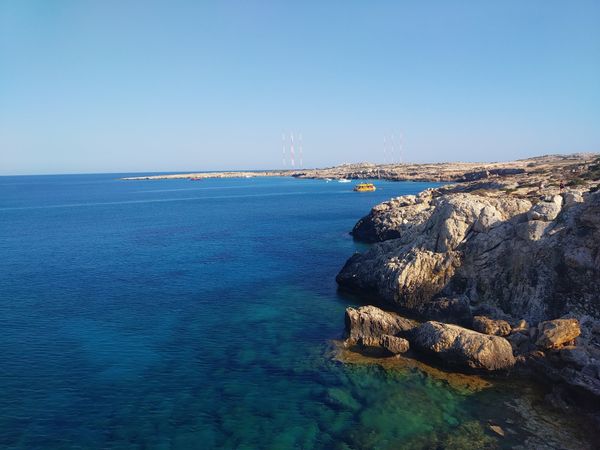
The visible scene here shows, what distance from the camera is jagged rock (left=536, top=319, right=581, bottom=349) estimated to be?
30625mm

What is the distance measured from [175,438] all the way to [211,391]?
513cm

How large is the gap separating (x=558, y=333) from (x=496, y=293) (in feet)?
28.6

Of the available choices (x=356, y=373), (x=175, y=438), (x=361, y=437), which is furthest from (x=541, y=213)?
(x=175, y=438)

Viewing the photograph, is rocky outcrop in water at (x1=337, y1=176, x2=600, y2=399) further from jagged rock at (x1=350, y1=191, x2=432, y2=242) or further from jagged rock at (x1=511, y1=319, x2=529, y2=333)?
jagged rock at (x1=350, y1=191, x2=432, y2=242)

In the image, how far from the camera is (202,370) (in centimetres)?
3244

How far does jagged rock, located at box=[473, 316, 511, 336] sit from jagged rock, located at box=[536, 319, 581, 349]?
295 cm

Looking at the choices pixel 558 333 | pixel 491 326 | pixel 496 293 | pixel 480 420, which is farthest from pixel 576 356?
pixel 496 293

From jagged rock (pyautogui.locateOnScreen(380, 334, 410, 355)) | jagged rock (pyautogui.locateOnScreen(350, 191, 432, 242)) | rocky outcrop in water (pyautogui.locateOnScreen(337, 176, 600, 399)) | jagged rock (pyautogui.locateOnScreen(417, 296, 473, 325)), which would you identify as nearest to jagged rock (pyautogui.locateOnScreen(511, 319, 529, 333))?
rocky outcrop in water (pyautogui.locateOnScreen(337, 176, 600, 399))

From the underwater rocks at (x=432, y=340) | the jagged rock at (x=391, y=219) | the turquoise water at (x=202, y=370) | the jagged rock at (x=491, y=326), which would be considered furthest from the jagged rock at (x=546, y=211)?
the jagged rock at (x=391, y=219)

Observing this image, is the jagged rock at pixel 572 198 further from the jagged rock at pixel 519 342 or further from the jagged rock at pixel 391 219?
the jagged rock at pixel 391 219

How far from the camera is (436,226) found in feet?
154

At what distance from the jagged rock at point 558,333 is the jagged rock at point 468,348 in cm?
248

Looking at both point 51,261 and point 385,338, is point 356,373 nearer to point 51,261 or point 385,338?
point 385,338

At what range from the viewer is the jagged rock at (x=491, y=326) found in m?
34.2
